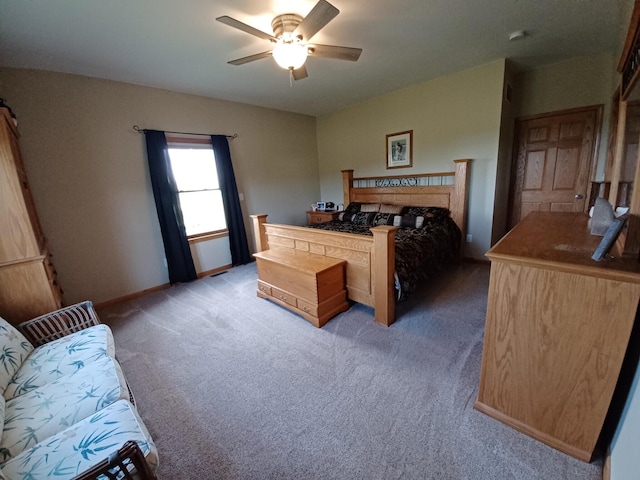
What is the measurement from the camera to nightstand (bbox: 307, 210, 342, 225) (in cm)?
454

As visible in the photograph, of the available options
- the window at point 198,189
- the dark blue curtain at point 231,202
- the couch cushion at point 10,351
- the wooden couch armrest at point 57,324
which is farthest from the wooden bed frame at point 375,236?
the couch cushion at point 10,351

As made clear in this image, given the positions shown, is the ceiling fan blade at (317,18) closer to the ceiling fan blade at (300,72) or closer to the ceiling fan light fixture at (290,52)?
the ceiling fan light fixture at (290,52)

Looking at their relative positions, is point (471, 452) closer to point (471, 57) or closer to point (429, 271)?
point (429, 271)

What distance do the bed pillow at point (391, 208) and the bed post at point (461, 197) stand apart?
69 cm

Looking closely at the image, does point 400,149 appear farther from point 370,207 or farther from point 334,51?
point 334,51

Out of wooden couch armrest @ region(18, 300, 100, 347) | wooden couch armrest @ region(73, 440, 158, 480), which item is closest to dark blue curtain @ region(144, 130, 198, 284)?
wooden couch armrest @ region(18, 300, 100, 347)

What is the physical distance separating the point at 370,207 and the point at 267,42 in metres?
2.56

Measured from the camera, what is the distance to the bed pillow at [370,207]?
4.07m

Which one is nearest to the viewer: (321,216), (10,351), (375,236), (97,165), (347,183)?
(10,351)

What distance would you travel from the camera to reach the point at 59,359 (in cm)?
139

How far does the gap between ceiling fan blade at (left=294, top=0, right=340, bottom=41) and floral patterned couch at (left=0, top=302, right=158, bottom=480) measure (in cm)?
223

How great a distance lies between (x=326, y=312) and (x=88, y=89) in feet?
11.2

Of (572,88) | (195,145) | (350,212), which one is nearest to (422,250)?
(350,212)

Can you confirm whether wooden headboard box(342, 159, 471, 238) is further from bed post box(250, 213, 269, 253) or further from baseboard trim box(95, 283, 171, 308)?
baseboard trim box(95, 283, 171, 308)
